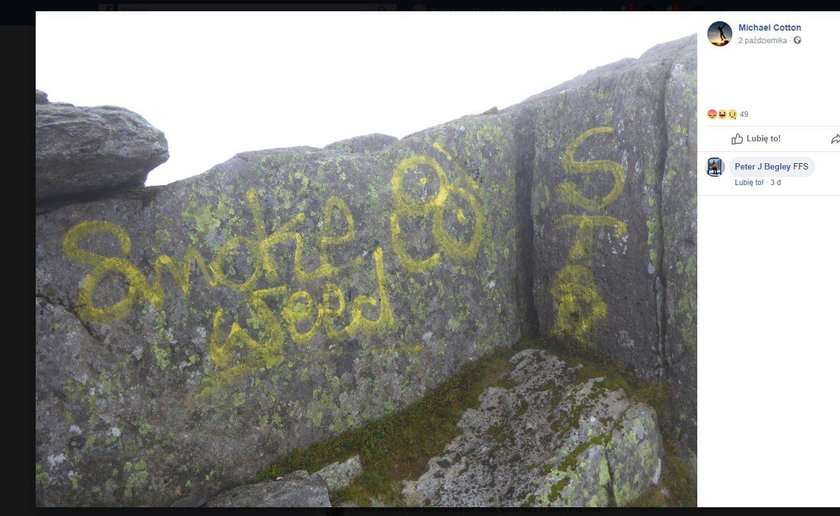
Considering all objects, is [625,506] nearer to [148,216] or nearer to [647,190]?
[647,190]

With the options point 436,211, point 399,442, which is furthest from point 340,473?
point 436,211

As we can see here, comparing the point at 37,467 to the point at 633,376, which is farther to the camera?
the point at 633,376

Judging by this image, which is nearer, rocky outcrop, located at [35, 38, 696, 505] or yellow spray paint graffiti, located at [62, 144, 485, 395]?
rocky outcrop, located at [35, 38, 696, 505]

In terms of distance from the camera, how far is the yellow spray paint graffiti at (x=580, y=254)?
9.37 meters

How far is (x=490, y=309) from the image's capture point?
10250 millimetres

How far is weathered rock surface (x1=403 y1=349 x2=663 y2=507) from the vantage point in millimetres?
7219

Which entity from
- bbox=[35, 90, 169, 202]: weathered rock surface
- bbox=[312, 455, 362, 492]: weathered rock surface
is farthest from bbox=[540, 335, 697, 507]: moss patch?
bbox=[35, 90, 169, 202]: weathered rock surface

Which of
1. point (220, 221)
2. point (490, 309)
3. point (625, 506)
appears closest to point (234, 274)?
point (220, 221)

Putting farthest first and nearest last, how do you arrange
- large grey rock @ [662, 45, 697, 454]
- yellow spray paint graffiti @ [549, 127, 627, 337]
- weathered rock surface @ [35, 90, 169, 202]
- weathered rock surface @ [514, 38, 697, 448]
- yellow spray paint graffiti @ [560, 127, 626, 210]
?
1. yellow spray paint graffiti @ [549, 127, 627, 337]
2. yellow spray paint graffiti @ [560, 127, 626, 210]
3. weathered rock surface @ [514, 38, 697, 448]
4. large grey rock @ [662, 45, 697, 454]
5. weathered rock surface @ [35, 90, 169, 202]

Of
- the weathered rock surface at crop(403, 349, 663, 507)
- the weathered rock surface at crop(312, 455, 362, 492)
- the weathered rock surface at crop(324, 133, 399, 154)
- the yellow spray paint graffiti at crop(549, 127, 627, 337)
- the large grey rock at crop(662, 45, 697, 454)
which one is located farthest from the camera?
the weathered rock surface at crop(324, 133, 399, 154)

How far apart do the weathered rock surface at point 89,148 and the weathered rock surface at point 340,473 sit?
19.0 ft
